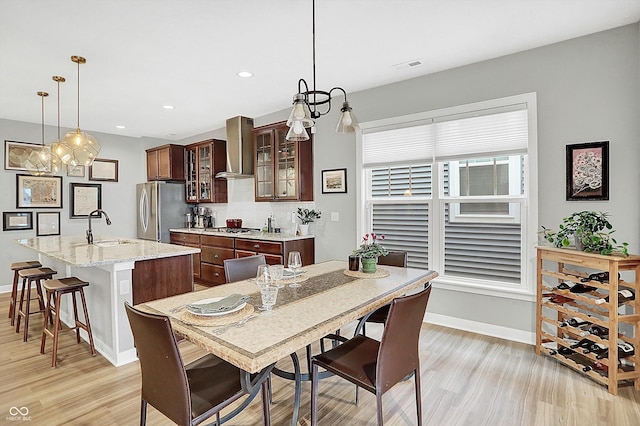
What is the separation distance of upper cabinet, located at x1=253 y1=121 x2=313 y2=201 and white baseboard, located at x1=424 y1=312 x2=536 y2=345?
2171 millimetres

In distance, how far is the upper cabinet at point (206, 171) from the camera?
19.1 feet

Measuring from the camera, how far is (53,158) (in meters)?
4.11

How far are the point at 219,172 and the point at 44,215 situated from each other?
2.89m

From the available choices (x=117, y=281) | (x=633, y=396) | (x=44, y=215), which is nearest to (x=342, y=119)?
(x=117, y=281)

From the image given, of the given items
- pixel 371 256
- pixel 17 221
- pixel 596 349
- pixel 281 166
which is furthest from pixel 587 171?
pixel 17 221

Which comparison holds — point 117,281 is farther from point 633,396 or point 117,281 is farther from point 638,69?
point 638,69

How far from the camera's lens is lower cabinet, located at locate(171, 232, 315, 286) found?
436 centimetres

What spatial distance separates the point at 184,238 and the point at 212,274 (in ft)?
3.29

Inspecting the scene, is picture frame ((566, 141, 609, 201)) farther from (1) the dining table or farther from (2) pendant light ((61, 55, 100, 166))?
(2) pendant light ((61, 55, 100, 166))

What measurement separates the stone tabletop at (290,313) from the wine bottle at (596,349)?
1285mm

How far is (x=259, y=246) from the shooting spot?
15.1 ft

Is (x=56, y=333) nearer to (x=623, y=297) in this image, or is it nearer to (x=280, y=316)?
(x=280, y=316)

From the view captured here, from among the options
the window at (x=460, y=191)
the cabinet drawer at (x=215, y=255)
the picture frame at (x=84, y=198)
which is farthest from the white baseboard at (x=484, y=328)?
the picture frame at (x=84, y=198)

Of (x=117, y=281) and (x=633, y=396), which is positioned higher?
(x=117, y=281)
